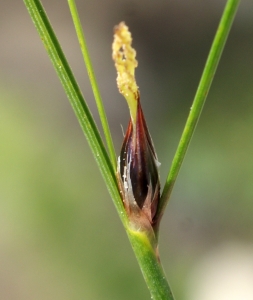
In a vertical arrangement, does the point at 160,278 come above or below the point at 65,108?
above

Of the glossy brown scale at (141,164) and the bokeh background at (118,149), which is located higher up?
the glossy brown scale at (141,164)

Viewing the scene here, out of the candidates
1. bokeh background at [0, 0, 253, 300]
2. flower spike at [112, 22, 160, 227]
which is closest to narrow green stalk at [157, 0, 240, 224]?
flower spike at [112, 22, 160, 227]

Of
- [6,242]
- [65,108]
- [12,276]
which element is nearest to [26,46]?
[65,108]

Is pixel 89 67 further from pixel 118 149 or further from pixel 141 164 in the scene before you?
pixel 118 149

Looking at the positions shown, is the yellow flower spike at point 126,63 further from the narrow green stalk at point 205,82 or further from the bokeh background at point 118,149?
the bokeh background at point 118,149

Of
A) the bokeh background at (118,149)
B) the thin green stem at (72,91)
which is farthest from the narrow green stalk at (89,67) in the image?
the bokeh background at (118,149)

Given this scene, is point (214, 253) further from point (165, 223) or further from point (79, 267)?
point (79, 267)
